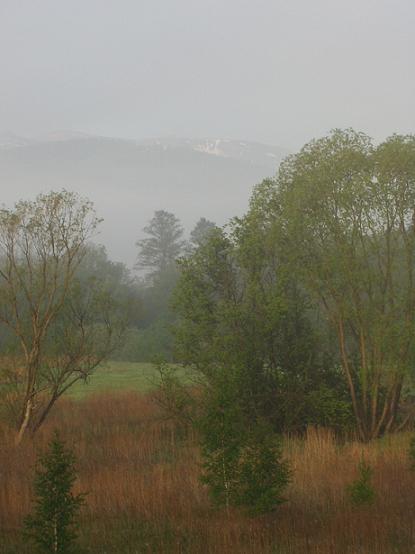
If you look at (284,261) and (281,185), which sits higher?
(281,185)

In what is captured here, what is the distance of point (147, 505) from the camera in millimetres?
10406

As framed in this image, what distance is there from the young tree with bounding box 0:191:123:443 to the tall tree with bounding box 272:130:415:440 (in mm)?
5425

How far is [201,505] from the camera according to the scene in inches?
416

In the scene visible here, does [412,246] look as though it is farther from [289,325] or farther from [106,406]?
[106,406]

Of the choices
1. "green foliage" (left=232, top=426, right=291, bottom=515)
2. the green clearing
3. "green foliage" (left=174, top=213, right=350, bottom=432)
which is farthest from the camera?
→ the green clearing

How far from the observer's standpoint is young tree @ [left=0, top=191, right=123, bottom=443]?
16750 millimetres

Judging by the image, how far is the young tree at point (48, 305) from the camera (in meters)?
16.8

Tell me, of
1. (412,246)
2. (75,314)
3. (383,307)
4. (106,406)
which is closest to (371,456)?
(383,307)

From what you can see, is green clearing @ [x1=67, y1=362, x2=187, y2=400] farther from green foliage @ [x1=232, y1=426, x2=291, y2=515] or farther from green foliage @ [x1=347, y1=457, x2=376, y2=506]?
green foliage @ [x1=347, y1=457, x2=376, y2=506]

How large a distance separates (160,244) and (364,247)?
7634 cm

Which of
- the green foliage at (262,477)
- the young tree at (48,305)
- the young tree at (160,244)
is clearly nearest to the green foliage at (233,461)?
the green foliage at (262,477)

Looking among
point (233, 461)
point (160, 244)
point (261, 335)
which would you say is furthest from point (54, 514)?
point (160, 244)

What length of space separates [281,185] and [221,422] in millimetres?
10314

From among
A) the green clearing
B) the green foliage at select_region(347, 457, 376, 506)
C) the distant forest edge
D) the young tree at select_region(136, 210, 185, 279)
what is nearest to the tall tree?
the distant forest edge
